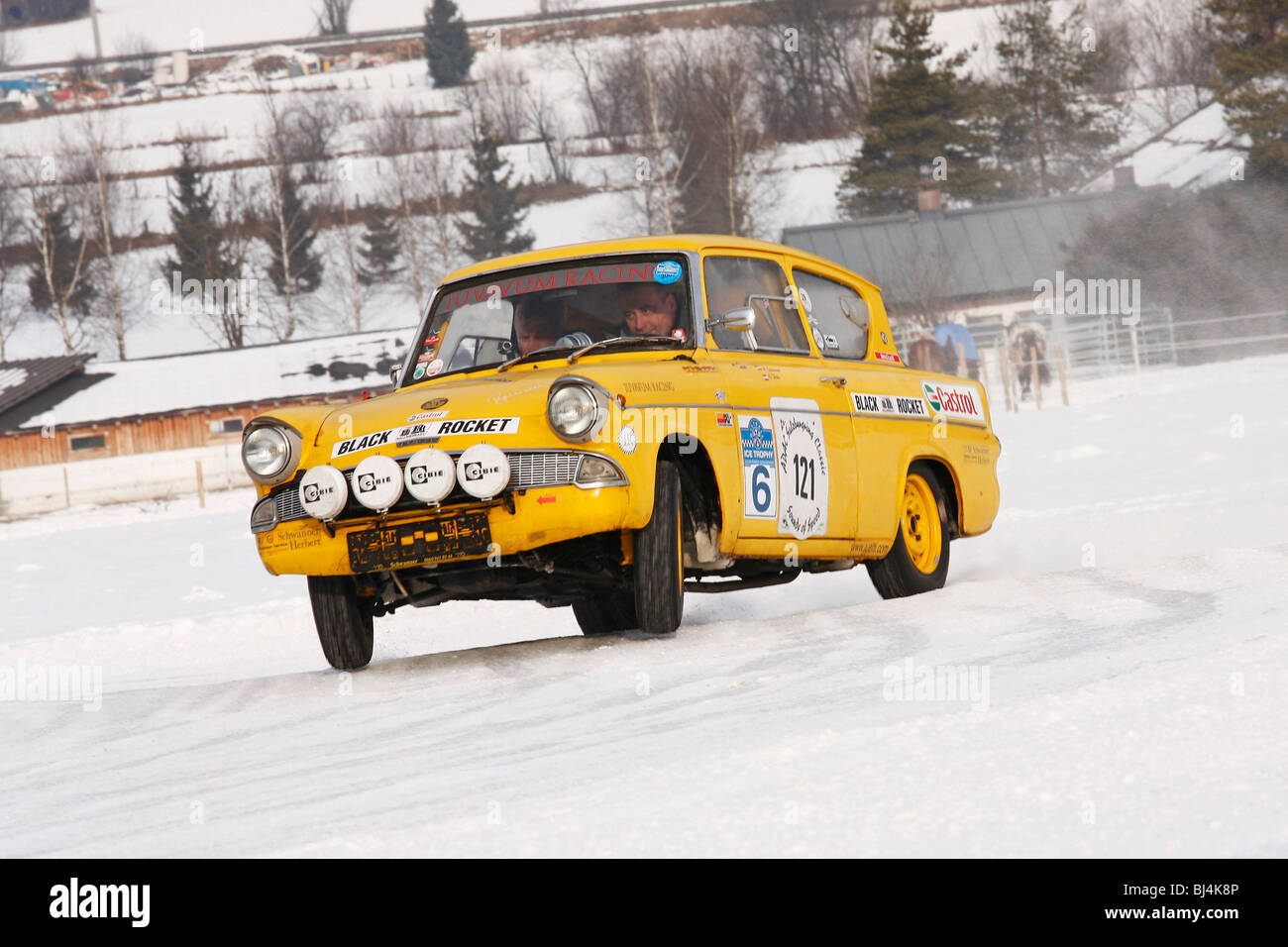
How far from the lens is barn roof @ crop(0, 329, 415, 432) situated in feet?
164

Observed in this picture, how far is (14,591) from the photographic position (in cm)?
1670

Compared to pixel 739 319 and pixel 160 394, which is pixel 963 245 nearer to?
pixel 160 394

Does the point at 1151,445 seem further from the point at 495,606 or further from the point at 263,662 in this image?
the point at 263,662

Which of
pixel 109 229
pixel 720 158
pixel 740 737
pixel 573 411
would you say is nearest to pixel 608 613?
pixel 573 411

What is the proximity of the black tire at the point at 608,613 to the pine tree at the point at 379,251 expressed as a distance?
64748 mm

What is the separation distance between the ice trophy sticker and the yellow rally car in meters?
0.01

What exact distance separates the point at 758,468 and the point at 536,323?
1376 mm

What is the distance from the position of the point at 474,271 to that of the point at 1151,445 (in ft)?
46.1

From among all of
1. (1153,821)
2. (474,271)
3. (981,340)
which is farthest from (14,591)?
(981,340)

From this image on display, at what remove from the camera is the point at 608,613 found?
8781mm

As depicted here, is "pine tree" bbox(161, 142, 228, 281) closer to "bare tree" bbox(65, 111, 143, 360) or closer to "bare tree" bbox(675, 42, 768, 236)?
"bare tree" bbox(65, 111, 143, 360)

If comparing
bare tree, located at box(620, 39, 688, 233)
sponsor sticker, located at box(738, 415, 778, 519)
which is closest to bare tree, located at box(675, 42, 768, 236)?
bare tree, located at box(620, 39, 688, 233)

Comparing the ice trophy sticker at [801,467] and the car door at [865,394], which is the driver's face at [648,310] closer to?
the ice trophy sticker at [801,467]

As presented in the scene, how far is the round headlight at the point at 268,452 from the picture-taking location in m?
6.59
